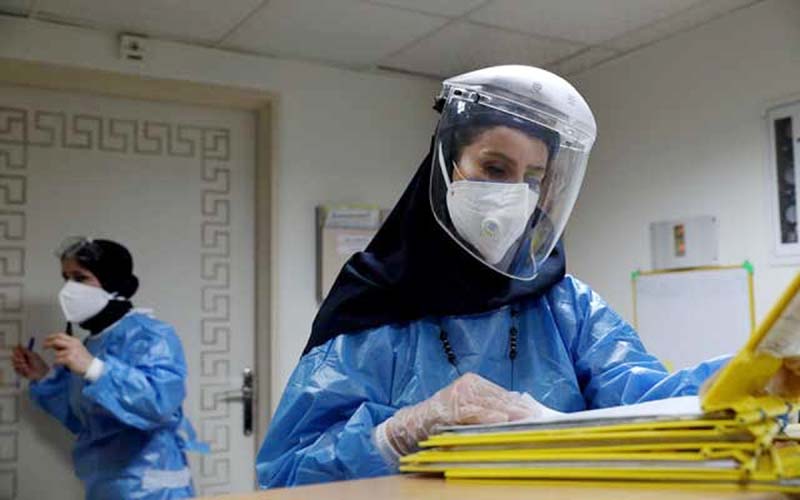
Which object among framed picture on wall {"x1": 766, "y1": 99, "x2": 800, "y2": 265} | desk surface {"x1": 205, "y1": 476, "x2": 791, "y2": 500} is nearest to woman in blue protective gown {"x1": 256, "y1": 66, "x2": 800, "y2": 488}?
desk surface {"x1": 205, "y1": 476, "x2": 791, "y2": 500}

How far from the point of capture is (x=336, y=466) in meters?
0.87

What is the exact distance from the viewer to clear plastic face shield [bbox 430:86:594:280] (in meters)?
1.12

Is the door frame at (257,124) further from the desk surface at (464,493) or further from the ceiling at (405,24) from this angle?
the desk surface at (464,493)

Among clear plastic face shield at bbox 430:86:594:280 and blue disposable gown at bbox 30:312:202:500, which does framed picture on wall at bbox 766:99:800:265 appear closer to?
clear plastic face shield at bbox 430:86:594:280

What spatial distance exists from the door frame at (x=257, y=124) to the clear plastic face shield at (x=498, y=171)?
70.7 inches

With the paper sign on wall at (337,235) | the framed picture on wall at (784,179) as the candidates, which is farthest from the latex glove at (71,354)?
the framed picture on wall at (784,179)

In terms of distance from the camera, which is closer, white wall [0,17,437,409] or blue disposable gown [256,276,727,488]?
blue disposable gown [256,276,727,488]

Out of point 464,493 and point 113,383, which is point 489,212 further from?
point 113,383

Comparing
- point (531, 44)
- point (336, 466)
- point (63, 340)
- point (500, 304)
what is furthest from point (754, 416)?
point (531, 44)

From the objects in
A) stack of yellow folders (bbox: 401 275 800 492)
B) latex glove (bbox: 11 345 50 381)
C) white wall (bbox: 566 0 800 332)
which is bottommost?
latex glove (bbox: 11 345 50 381)

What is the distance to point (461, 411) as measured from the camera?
798 mm

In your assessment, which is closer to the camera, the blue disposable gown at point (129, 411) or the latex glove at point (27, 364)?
the blue disposable gown at point (129, 411)

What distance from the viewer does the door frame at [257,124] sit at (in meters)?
2.67

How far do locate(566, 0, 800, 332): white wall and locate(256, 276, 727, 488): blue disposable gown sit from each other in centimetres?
126
